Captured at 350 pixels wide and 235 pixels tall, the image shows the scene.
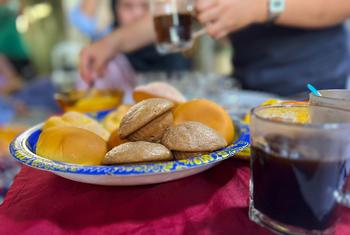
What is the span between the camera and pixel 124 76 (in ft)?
4.27

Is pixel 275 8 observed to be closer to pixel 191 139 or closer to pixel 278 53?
pixel 278 53

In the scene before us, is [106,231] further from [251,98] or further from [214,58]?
[214,58]

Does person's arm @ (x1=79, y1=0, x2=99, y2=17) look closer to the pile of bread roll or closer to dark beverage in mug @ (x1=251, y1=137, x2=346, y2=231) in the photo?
the pile of bread roll

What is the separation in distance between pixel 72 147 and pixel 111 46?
790 millimetres

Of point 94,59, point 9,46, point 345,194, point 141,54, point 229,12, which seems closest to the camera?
point 345,194

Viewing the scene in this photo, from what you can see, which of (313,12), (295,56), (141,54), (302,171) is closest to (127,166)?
(302,171)

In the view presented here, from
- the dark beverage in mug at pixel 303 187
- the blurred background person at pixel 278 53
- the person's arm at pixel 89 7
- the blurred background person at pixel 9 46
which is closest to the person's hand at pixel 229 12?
the blurred background person at pixel 278 53

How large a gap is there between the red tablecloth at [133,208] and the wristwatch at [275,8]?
1.55ft

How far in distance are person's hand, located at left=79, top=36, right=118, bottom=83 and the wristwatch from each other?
537 millimetres

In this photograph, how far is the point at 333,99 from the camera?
0.38 metres

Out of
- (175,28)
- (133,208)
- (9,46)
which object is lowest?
(9,46)

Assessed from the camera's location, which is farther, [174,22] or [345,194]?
[174,22]

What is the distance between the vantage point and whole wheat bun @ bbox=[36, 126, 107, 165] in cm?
40

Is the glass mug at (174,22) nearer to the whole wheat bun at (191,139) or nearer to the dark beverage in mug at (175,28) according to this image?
the dark beverage in mug at (175,28)
